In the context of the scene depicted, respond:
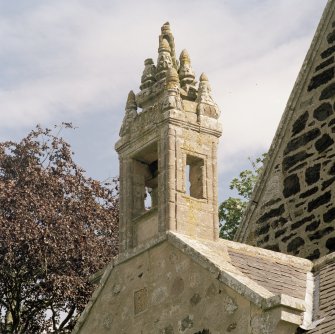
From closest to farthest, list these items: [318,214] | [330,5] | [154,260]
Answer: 1. [154,260]
2. [318,214]
3. [330,5]

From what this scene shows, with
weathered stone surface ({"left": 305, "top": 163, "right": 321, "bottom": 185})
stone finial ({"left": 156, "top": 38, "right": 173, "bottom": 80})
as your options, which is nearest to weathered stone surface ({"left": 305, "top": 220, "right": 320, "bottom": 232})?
weathered stone surface ({"left": 305, "top": 163, "right": 321, "bottom": 185})

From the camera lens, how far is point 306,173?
17.3 m

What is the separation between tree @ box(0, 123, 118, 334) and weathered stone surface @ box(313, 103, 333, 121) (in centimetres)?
1016

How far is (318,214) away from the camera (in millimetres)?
16859

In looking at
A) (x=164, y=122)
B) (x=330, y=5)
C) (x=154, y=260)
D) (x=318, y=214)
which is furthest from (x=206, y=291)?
(x=330, y=5)

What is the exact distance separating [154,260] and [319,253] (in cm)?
299

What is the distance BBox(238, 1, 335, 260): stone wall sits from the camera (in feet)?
55.4

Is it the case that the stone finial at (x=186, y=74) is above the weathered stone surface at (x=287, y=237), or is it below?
above

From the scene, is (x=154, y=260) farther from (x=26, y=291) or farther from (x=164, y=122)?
(x=26, y=291)

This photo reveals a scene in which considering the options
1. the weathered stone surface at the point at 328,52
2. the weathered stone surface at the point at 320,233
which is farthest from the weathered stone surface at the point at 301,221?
the weathered stone surface at the point at 328,52

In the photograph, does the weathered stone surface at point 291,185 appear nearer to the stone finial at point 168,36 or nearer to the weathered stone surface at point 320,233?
the weathered stone surface at point 320,233

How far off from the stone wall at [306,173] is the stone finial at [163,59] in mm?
2626

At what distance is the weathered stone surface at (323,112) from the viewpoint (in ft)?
57.0

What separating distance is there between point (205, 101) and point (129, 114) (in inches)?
41.0
